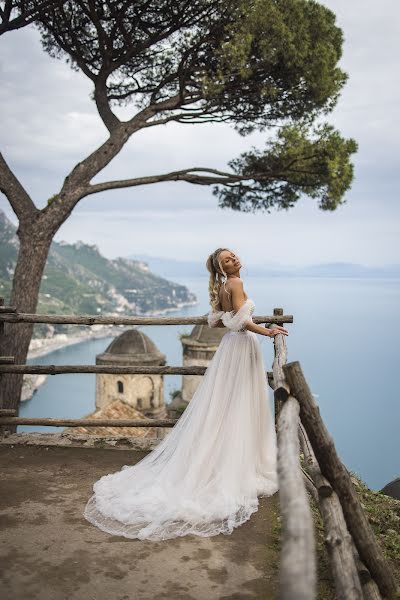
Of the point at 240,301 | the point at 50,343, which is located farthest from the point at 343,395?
the point at 240,301

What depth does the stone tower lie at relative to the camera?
27.6m

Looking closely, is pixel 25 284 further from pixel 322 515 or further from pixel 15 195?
pixel 322 515

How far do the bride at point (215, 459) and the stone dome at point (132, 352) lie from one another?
22361 millimetres

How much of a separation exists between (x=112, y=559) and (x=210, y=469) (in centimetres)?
118

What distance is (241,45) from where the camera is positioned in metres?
9.43

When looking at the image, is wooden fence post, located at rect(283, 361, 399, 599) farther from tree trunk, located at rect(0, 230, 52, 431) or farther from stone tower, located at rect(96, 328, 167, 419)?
stone tower, located at rect(96, 328, 167, 419)

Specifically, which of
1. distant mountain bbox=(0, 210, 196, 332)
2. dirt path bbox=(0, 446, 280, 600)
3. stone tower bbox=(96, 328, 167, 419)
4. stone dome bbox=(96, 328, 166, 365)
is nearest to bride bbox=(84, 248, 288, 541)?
dirt path bbox=(0, 446, 280, 600)

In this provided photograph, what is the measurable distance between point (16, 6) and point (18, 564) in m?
10.0

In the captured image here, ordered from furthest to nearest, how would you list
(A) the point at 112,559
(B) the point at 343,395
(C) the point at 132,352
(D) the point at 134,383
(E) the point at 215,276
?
(B) the point at 343,395 < (D) the point at 134,383 < (C) the point at 132,352 < (E) the point at 215,276 < (A) the point at 112,559

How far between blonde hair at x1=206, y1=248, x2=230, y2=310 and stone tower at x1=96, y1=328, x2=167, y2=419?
894 inches

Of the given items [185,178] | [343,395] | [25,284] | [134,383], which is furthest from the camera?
[343,395]

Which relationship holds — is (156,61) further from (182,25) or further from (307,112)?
(307,112)

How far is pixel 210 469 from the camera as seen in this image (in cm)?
429

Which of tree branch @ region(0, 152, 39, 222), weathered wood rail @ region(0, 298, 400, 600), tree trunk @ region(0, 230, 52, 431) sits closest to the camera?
weathered wood rail @ region(0, 298, 400, 600)
